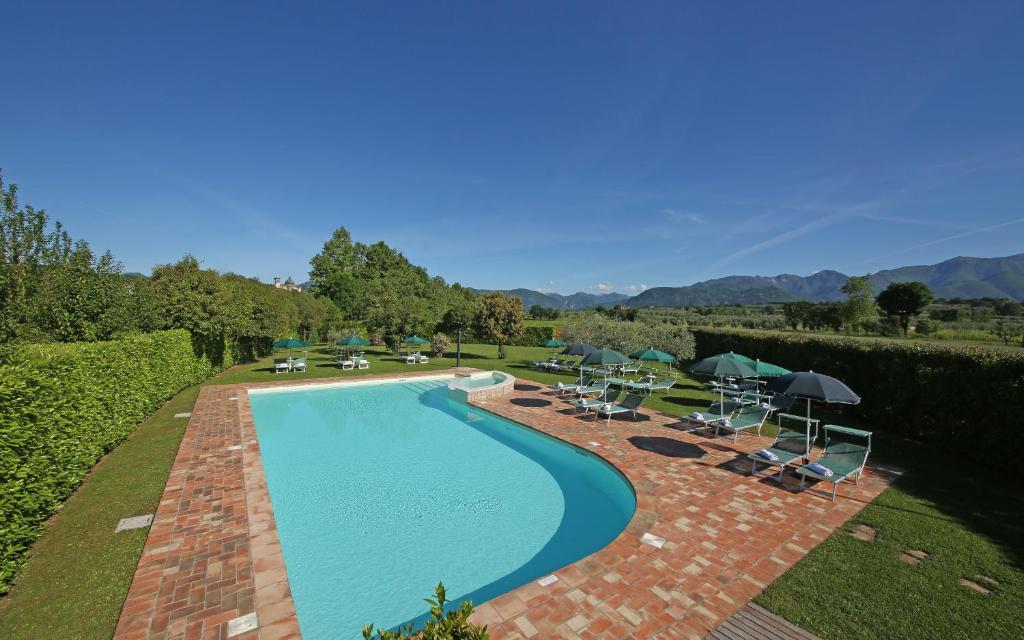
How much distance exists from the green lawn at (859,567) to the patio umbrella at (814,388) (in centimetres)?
195

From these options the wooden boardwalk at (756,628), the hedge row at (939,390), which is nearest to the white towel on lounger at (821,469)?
the wooden boardwalk at (756,628)

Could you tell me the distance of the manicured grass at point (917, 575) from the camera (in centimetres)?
446

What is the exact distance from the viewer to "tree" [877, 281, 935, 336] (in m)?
49.0

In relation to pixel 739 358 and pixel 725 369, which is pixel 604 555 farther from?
pixel 739 358

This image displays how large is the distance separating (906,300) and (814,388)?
196 ft

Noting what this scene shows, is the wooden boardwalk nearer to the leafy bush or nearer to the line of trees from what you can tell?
the line of trees

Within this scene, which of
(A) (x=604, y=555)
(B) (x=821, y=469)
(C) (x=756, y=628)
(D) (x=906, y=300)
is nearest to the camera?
(C) (x=756, y=628)

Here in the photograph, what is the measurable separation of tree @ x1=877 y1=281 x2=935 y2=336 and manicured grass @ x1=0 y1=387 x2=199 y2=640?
6549 cm

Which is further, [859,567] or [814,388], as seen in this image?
[814,388]

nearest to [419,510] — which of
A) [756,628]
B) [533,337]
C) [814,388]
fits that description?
[756,628]

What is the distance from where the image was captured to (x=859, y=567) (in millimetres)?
5469

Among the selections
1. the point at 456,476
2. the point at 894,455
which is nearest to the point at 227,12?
the point at 456,476

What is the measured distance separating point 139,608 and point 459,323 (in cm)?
2299

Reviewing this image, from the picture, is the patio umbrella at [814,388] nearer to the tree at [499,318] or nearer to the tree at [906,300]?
the tree at [499,318]
